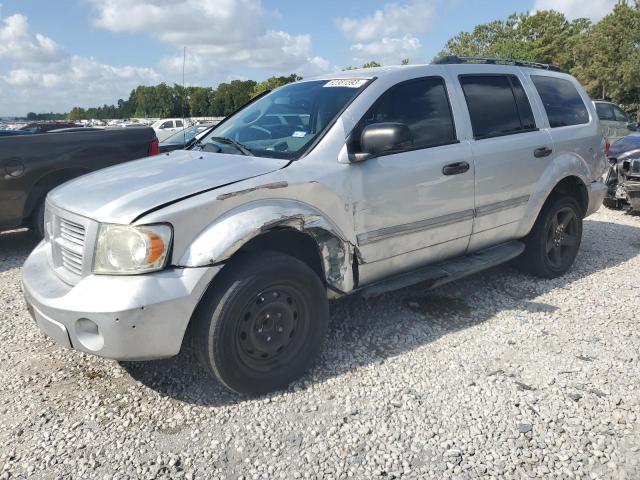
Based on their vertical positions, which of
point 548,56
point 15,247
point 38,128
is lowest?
point 15,247

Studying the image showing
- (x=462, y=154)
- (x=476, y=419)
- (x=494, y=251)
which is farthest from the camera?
(x=494, y=251)

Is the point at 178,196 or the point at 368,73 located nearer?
the point at 178,196

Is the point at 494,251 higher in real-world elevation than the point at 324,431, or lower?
higher

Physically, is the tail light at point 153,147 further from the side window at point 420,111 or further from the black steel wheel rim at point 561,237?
the black steel wheel rim at point 561,237

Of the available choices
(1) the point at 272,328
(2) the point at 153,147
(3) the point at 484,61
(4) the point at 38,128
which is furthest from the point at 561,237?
(4) the point at 38,128

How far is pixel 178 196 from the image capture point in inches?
104

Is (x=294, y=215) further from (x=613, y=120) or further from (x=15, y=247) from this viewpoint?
(x=613, y=120)

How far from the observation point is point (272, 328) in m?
2.95

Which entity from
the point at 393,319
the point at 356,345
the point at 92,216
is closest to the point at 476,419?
the point at 356,345

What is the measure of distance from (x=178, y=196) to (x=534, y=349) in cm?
255

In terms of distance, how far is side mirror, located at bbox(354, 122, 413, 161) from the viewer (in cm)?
306

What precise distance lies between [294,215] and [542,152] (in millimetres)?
2640

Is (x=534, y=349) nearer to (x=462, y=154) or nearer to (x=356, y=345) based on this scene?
(x=356, y=345)

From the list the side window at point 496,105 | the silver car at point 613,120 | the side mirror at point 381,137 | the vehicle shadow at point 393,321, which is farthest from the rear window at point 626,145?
the silver car at point 613,120
